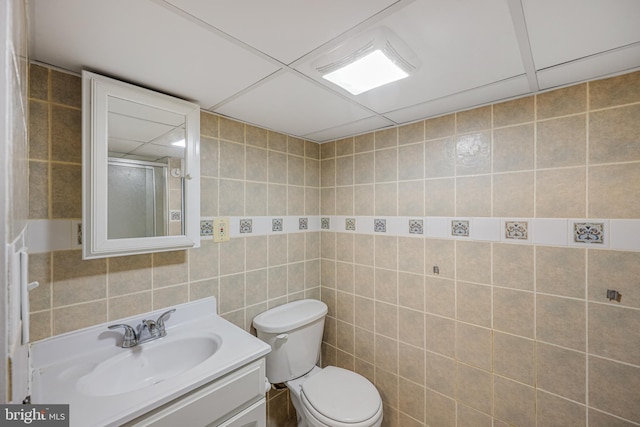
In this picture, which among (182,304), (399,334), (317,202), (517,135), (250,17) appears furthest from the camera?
(317,202)

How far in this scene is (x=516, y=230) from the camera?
3.86 feet

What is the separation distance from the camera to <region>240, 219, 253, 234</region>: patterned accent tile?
1.52 metres

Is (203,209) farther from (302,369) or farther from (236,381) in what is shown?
(302,369)

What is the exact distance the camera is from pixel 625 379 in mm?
962

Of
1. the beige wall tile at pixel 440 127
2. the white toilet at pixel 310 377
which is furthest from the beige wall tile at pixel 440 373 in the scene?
the beige wall tile at pixel 440 127

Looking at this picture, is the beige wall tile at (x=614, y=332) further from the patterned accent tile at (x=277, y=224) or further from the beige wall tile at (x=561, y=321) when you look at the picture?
the patterned accent tile at (x=277, y=224)

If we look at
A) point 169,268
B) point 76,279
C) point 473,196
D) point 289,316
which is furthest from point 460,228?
point 76,279

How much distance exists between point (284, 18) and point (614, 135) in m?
1.28

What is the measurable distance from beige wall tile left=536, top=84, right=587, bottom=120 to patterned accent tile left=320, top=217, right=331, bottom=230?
1.32 metres

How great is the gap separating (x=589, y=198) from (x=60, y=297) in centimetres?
211

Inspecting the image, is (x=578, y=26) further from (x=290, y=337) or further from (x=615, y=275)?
(x=290, y=337)

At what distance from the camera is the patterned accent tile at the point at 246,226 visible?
1524 millimetres

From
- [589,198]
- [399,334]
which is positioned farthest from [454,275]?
[589,198]

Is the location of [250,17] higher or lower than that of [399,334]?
higher
